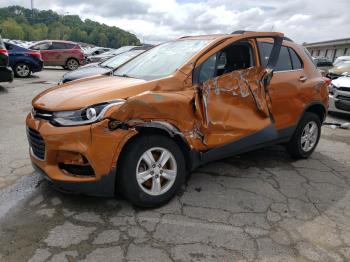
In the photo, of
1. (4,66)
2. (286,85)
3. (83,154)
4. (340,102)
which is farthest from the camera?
(4,66)

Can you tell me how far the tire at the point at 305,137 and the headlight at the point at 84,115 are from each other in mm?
2884

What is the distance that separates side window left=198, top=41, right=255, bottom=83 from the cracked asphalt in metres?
1.33

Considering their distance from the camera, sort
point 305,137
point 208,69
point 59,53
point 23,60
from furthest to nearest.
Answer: point 59,53
point 23,60
point 305,137
point 208,69

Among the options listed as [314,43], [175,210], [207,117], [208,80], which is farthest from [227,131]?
[314,43]

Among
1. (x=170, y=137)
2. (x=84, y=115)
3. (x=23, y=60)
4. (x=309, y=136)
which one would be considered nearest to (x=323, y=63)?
(x=309, y=136)

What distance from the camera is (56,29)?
332ft

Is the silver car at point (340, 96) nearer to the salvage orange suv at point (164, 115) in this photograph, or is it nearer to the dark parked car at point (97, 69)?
the salvage orange suv at point (164, 115)

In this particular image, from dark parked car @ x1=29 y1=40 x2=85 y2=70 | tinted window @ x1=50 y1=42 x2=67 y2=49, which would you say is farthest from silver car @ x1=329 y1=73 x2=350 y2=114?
tinted window @ x1=50 y1=42 x2=67 y2=49

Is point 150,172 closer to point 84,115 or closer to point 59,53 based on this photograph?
point 84,115

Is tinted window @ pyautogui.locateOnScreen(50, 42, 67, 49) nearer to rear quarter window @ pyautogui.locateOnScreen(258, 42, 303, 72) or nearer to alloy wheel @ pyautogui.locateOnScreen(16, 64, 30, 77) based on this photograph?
alloy wheel @ pyautogui.locateOnScreen(16, 64, 30, 77)

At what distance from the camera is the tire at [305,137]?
520 cm

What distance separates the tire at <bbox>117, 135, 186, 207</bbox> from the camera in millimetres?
3422

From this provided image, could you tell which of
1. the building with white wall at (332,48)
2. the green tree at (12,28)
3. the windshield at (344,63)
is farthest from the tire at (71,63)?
the green tree at (12,28)

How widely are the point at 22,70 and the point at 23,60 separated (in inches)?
18.5
